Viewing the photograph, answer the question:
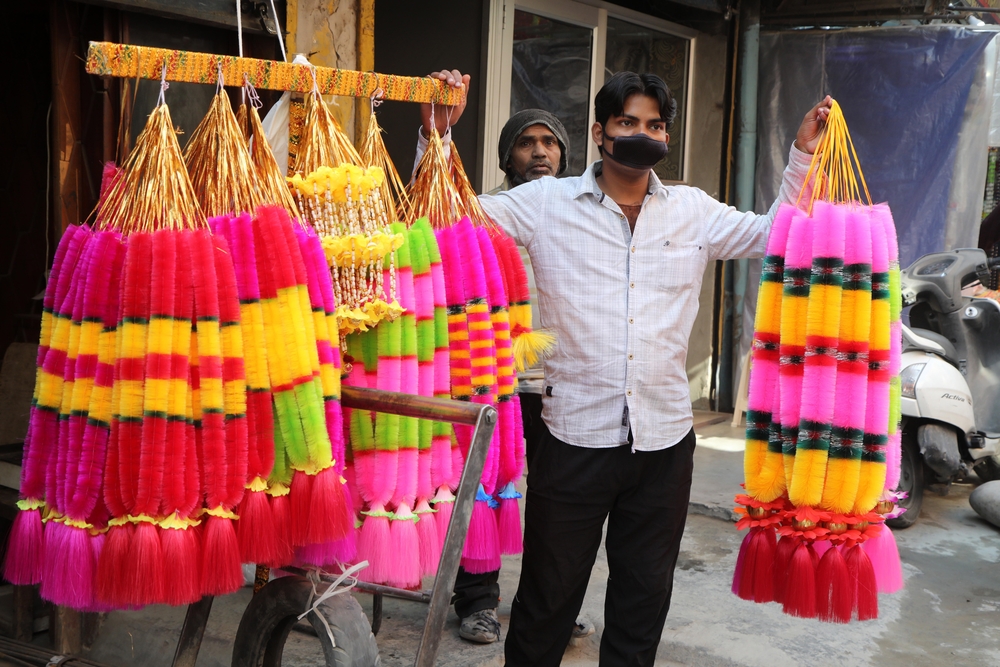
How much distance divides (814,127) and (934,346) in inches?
115

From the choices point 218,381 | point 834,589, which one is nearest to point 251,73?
point 218,381

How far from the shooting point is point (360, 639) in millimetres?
1953

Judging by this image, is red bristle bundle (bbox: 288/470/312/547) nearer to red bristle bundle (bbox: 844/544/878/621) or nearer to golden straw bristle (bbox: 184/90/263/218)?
golden straw bristle (bbox: 184/90/263/218)

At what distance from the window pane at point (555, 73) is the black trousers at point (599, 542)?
10.4 ft

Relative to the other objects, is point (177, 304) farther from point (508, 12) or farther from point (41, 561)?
point (508, 12)

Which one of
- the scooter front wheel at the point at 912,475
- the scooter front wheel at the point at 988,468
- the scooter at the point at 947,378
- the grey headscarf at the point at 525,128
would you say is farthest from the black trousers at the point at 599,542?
the scooter front wheel at the point at 988,468

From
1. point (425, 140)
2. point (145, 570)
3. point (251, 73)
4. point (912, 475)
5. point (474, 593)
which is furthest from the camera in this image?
point (912, 475)

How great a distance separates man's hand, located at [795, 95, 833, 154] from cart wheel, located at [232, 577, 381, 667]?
1.57 meters

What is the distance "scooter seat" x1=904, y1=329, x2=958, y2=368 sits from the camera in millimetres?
4680

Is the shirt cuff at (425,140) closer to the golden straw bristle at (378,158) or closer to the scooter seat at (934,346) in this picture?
the golden straw bristle at (378,158)

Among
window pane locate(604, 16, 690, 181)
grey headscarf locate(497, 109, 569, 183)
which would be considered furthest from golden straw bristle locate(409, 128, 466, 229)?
window pane locate(604, 16, 690, 181)

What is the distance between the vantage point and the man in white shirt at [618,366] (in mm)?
2297

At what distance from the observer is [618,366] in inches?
90.7

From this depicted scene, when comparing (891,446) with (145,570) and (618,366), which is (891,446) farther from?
(145,570)
